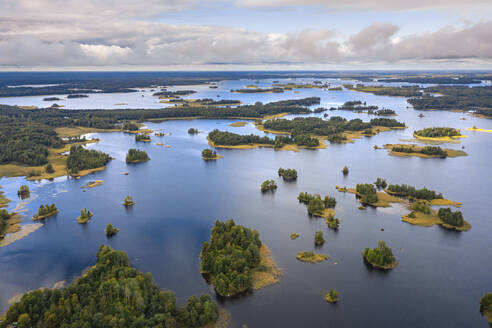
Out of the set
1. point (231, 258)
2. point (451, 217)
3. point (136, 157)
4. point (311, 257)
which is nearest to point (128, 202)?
point (231, 258)

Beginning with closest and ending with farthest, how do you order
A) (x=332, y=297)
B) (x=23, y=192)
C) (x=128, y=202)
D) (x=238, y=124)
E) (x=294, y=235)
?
1. (x=332, y=297)
2. (x=294, y=235)
3. (x=128, y=202)
4. (x=23, y=192)
5. (x=238, y=124)

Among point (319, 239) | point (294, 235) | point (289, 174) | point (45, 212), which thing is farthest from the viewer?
point (289, 174)

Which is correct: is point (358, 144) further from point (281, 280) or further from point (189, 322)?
point (189, 322)

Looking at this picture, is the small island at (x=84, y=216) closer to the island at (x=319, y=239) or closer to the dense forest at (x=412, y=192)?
the island at (x=319, y=239)

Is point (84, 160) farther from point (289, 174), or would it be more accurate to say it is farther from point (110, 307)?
point (110, 307)

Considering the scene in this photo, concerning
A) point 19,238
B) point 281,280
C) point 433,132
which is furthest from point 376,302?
point 433,132

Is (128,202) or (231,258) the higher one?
(231,258)

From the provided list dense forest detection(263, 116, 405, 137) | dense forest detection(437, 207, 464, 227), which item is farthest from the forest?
dense forest detection(437, 207, 464, 227)
